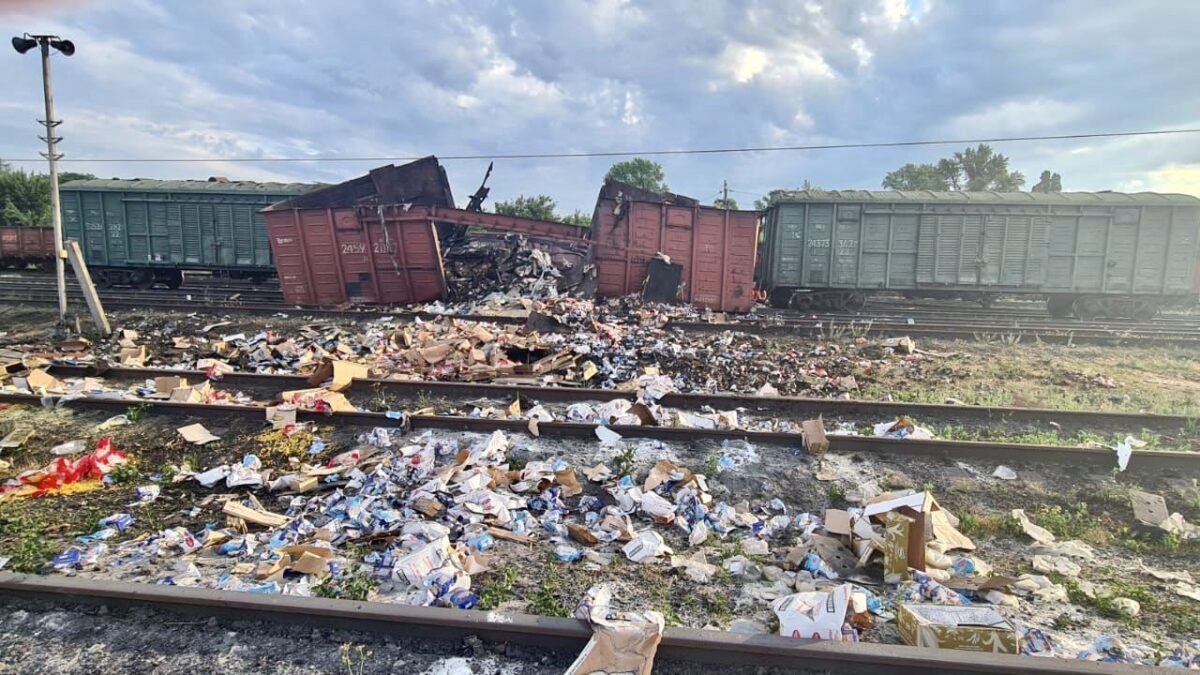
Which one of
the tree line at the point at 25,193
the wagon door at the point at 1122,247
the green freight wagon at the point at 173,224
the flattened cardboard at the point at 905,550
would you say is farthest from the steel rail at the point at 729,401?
the tree line at the point at 25,193

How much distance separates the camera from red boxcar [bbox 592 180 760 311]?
1423 centimetres

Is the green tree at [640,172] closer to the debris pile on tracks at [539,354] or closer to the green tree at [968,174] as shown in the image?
the green tree at [968,174]

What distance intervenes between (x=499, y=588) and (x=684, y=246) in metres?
12.1

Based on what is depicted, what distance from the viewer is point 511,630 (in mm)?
2650

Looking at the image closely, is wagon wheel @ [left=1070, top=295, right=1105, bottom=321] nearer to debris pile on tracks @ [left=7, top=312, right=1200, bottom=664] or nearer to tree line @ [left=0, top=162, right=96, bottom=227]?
debris pile on tracks @ [left=7, top=312, right=1200, bottom=664]

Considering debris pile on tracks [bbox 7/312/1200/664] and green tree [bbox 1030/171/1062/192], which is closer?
debris pile on tracks [bbox 7/312/1200/664]

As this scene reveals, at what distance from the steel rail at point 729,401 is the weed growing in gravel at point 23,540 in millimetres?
3426

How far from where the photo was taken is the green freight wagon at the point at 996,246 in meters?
14.3

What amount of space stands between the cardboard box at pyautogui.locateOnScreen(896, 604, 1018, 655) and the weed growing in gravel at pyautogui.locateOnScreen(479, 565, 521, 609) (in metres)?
1.92

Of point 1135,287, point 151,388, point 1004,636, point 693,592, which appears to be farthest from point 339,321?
point 1135,287

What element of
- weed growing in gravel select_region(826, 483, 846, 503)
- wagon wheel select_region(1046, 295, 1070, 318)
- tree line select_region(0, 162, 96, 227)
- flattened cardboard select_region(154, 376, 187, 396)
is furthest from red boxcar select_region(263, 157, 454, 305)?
tree line select_region(0, 162, 96, 227)

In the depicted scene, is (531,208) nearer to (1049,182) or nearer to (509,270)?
(509,270)

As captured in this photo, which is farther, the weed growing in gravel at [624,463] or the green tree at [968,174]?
the green tree at [968,174]

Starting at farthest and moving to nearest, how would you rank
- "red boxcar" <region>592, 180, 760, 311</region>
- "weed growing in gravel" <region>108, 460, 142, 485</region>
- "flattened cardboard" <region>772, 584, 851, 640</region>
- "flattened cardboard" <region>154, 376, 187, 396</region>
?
"red boxcar" <region>592, 180, 760, 311</region>, "flattened cardboard" <region>154, 376, 187, 396</region>, "weed growing in gravel" <region>108, 460, 142, 485</region>, "flattened cardboard" <region>772, 584, 851, 640</region>
